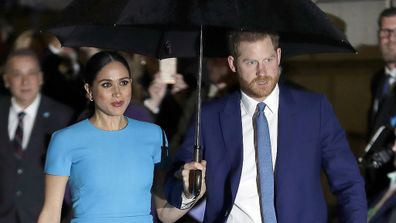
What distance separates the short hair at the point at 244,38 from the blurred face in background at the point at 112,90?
0.61m

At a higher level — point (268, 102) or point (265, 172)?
point (268, 102)

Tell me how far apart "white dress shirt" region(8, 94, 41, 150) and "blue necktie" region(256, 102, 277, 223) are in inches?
116

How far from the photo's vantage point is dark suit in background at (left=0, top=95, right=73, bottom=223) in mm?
7906

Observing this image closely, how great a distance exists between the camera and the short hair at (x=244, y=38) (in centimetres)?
551

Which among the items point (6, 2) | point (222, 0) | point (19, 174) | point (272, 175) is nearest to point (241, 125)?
point (272, 175)

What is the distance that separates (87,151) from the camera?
226 inches

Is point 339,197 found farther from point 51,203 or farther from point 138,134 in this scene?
point 51,203

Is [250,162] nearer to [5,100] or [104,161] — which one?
[104,161]

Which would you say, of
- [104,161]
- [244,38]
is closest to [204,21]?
[244,38]

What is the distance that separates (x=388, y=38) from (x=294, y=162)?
255cm

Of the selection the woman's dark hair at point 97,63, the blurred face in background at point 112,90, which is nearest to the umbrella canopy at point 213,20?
the woman's dark hair at point 97,63

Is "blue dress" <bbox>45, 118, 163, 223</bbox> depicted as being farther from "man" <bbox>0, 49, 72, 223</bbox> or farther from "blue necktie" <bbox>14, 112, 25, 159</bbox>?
"blue necktie" <bbox>14, 112, 25, 159</bbox>

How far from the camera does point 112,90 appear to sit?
5.77m

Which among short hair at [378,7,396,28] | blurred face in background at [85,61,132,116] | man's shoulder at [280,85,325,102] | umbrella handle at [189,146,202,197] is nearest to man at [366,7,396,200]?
short hair at [378,7,396,28]
